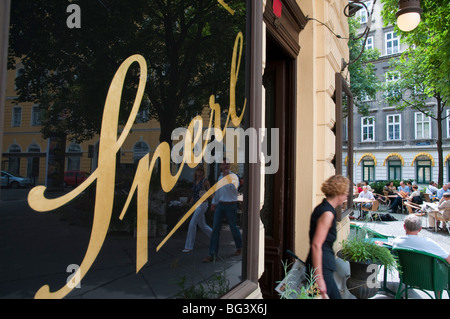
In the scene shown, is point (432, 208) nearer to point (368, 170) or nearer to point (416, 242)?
point (416, 242)

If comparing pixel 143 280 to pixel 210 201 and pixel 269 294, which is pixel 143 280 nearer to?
pixel 210 201

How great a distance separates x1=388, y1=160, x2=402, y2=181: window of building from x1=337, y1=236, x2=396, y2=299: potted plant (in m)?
29.6

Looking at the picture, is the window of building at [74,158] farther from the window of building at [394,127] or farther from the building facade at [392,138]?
the window of building at [394,127]

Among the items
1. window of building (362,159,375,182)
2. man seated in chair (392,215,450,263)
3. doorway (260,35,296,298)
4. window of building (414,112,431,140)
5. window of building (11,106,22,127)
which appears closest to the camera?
window of building (11,106,22,127)

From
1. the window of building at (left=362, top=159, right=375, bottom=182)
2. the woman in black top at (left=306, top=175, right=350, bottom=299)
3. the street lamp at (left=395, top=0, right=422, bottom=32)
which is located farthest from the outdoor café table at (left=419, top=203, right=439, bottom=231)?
the window of building at (left=362, top=159, right=375, bottom=182)

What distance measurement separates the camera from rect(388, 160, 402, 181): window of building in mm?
29578

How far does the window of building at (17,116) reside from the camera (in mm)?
1007

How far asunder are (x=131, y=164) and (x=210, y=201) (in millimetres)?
730

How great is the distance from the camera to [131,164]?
1459 mm

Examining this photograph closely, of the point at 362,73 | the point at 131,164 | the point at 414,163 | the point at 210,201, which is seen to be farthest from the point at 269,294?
the point at 414,163

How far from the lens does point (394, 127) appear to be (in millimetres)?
29578

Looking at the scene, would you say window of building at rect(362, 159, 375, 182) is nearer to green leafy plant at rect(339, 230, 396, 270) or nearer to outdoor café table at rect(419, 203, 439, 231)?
outdoor café table at rect(419, 203, 439, 231)

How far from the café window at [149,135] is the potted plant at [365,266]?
1.99m

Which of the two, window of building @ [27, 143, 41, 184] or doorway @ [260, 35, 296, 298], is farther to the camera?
doorway @ [260, 35, 296, 298]
